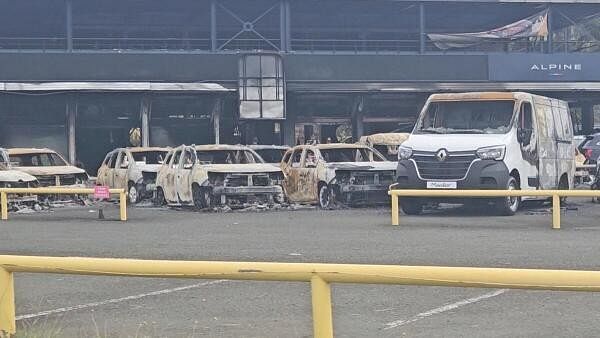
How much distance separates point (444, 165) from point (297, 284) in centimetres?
873

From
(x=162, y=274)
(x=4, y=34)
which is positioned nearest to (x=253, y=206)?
(x=162, y=274)

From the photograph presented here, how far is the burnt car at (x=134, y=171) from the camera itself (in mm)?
21922

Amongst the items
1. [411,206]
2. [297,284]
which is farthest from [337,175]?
[297,284]

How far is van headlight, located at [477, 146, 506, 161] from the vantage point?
655 inches

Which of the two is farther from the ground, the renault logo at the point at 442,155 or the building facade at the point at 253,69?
the building facade at the point at 253,69

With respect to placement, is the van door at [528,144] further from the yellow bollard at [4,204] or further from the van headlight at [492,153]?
the yellow bollard at [4,204]

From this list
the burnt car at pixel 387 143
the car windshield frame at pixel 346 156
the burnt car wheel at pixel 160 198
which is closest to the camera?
the car windshield frame at pixel 346 156

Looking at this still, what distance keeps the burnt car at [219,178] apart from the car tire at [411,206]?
2631 millimetres

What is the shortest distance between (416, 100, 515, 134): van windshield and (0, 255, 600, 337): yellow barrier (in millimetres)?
13292

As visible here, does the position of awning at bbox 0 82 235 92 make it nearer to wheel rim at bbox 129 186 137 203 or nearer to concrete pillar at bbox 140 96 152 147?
concrete pillar at bbox 140 96 152 147

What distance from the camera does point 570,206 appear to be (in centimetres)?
1959

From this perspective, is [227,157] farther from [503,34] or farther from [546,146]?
[503,34]

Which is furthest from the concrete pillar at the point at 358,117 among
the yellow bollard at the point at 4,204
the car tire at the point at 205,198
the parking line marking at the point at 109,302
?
the parking line marking at the point at 109,302

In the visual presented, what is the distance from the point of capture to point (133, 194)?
22.1m
